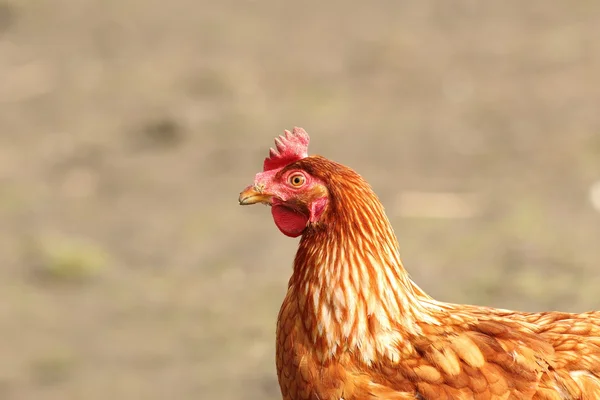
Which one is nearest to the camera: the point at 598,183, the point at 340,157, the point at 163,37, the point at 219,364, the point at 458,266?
the point at 219,364

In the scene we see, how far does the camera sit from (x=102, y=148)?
27.9 ft

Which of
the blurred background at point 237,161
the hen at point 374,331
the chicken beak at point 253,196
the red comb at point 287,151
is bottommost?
the hen at point 374,331

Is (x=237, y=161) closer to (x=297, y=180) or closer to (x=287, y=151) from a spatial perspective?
(x=287, y=151)

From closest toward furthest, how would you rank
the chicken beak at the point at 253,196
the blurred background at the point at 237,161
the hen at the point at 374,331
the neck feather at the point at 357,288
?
the hen at the point at 374,331 < the neck feather at the point at 357,288 < the chicken beak at the point at 253,196 < the blurred background at the point at 237,161

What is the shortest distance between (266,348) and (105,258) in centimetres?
150

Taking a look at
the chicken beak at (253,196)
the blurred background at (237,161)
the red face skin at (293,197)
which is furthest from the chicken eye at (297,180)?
the blurred background at (237,161)

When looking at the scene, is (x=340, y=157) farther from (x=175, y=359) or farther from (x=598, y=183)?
(x=175, y=359)

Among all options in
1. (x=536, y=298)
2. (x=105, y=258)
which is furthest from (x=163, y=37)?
(x=536, y=298)

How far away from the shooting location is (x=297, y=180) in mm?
3873

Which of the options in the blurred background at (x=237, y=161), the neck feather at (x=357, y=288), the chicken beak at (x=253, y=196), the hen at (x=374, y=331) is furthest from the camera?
the blurred background at (x=237, y=161)

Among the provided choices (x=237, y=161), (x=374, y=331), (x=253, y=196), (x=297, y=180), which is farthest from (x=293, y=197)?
(x=237, y=161)

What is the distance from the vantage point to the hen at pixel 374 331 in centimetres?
369

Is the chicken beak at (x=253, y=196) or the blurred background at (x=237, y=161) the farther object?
the blurred background at (x=237, y=161)

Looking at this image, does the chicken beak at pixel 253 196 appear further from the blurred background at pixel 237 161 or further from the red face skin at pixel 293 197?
the blurred background at pixel 237 161
